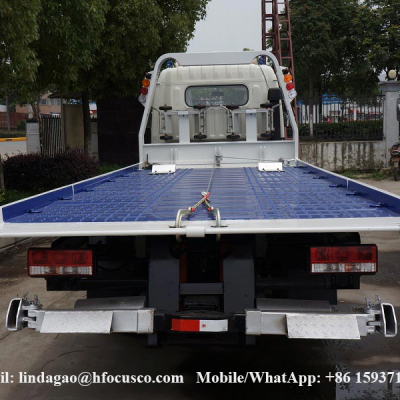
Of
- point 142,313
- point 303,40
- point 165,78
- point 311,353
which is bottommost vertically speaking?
point 311,353

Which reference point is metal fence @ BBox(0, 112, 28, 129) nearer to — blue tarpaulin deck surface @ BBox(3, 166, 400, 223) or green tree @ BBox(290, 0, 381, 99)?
green tree @ BBox(290, 0, 381, 99)

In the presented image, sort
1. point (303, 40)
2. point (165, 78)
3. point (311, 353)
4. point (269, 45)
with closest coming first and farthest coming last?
point (311, 353), point (165, 78), point (303, 40), point (269, 45)

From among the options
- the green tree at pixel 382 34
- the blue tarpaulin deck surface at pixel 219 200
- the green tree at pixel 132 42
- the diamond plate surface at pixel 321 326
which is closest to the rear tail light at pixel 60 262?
the blue tarpaulin deck surface at pixel 219 200

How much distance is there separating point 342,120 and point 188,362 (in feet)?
49.0

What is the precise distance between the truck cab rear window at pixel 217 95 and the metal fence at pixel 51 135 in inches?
354

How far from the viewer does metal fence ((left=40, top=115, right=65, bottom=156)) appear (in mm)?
16859

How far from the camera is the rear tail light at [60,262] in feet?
12.2

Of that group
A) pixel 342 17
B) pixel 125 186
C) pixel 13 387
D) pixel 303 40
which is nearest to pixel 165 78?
pixel 125 186

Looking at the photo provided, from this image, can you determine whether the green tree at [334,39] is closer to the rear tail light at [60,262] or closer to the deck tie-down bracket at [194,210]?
the deck tie-down bracket at [194,210]

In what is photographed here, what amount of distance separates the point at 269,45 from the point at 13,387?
2106cm

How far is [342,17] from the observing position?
22578 millimetres

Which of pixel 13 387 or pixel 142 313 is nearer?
pixel 142 313

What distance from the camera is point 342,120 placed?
60.3 ft

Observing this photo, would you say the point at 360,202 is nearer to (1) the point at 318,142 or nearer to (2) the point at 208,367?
(2) the point at 208,367
